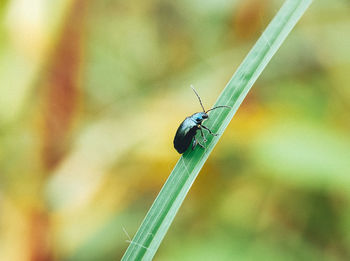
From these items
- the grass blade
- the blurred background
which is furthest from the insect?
the blurred background

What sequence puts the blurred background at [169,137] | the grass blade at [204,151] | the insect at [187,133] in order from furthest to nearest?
1. the blurred background at [169,137]
2. the insect at [187,133]
3. the grass blade at [204,151]

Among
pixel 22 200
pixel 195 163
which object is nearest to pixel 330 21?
pixel 195 163

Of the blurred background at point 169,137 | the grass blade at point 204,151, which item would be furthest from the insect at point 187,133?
the blurred background at point 169,137

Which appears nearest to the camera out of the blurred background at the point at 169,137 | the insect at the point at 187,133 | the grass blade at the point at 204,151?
the grass blade at the point at 204,151

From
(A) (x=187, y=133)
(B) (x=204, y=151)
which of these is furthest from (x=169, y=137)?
(B) (x=204, y=151)

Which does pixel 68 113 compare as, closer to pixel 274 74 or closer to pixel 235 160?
pixel 235 160

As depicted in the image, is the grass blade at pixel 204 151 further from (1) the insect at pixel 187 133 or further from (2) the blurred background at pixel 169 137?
(2) the blurred background at pixel 169 137

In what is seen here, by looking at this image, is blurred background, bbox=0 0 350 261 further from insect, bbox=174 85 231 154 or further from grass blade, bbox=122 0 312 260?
grass blade, bbox=122 0 312 260
